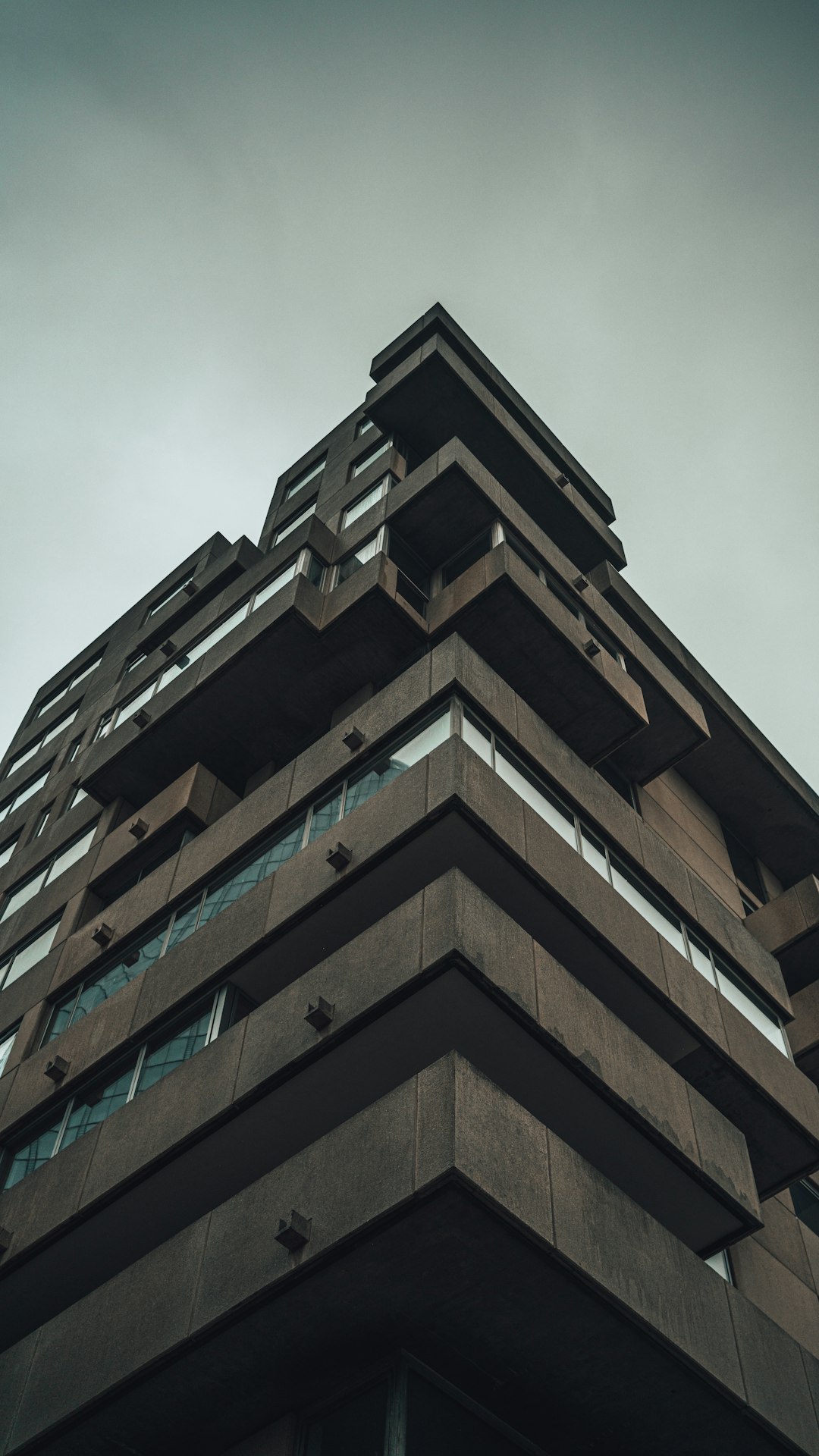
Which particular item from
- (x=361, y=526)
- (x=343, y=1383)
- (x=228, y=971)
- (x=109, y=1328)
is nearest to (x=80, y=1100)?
(x=228, y=971)

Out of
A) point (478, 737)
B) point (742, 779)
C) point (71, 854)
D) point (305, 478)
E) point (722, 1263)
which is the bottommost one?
point (722, 1263)

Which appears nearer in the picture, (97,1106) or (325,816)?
→ (97,1106)

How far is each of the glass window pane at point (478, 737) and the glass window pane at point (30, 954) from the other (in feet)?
29.9

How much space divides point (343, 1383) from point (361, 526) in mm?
16299

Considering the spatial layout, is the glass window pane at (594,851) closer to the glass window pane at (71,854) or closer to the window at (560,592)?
the window at (560,592)

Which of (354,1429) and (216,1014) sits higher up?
(216,1014)

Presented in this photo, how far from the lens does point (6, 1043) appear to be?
19.8 metres

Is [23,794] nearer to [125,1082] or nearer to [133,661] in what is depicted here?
[133,661]

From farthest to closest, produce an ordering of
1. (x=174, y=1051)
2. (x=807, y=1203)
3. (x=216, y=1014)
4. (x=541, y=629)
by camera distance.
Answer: (x=541, y=629), (x=807, y=1203), (x=174, y=1051), (x=216, y=1014)

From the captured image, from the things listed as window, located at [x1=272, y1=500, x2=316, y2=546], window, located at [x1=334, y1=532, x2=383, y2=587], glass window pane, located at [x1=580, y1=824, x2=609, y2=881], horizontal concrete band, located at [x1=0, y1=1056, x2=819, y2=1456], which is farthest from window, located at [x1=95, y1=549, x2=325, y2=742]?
horizontal concrete band, located at [x1=0, y1=1056, x2=819, y2=1456]

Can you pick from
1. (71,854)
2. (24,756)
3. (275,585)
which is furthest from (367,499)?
(24,756)

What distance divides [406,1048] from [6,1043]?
30.4 feet

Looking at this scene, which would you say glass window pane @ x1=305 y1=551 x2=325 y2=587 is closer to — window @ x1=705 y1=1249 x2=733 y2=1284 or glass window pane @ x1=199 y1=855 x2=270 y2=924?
glass window pane @ x1=199 y1=855 x2=270 y2=924

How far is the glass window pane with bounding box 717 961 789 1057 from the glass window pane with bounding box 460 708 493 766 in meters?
5.29
